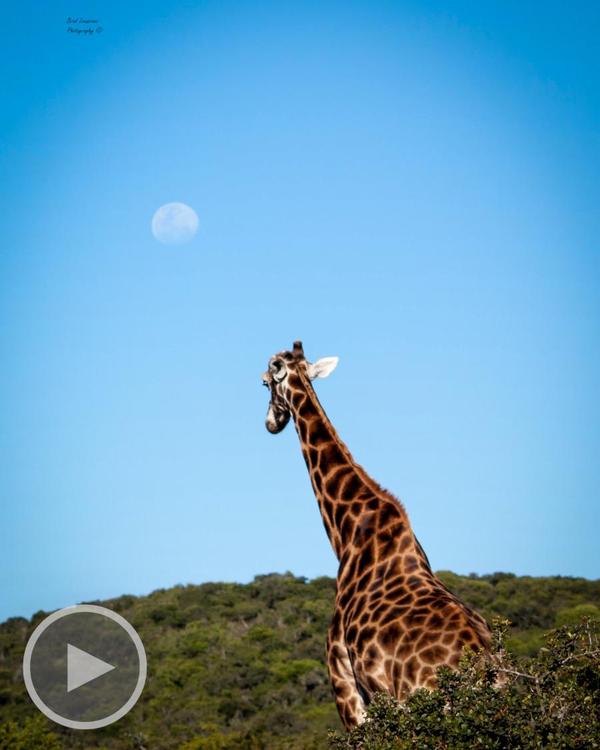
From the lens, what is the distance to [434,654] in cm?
772

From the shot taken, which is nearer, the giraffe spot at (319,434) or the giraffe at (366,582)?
the giraffe at (366,582)

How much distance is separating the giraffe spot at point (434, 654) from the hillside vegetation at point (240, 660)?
19.9 m

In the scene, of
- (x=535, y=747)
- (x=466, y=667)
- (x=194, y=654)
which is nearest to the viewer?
(x=535, y=747)

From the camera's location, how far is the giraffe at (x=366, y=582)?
7887mm

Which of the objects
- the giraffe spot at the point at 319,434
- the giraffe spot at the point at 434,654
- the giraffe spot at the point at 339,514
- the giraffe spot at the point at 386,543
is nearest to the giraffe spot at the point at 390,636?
the giraffe spot at the point at 434,654

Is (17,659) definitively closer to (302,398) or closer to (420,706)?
(302,398)

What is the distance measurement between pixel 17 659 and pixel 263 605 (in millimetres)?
14462

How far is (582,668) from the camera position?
7996 mm

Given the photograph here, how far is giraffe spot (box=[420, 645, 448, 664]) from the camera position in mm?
7676

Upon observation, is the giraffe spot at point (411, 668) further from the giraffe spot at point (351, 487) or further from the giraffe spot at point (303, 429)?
the giraffe spot at point (303, 429)

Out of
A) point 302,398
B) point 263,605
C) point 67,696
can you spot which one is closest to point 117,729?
point 67,696

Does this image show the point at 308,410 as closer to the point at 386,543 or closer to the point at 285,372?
the point at 285,372

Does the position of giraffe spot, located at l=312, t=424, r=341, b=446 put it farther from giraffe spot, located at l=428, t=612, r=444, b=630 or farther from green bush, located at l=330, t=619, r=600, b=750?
green bush, located at l=330, t=619, r=600, b=750

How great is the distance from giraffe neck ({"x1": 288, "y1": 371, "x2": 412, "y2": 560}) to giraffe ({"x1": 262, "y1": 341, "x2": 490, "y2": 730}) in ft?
0.04
